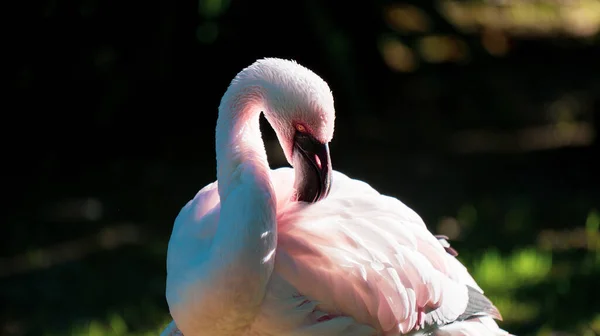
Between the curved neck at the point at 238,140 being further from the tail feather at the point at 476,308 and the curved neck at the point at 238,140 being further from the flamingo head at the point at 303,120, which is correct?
the tail feather at the point at 476,308

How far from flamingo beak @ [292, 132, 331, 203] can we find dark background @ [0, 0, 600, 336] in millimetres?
2225

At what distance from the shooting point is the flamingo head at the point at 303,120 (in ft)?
10.2

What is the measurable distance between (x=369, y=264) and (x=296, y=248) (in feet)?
0.90

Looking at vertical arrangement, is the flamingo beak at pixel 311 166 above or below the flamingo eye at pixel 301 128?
below

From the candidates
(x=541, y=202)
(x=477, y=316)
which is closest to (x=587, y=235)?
(x=541, y=202)

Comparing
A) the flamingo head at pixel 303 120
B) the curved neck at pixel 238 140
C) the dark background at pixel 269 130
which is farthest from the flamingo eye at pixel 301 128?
the dark background at pixel 269 130

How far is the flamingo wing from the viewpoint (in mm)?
3338

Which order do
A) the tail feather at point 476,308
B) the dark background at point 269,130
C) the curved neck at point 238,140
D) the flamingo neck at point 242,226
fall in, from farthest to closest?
the dark background at point 269,130, the tail feather at point 476,308, the curved neck at point 238,140, the flamingo neck at point 242,226

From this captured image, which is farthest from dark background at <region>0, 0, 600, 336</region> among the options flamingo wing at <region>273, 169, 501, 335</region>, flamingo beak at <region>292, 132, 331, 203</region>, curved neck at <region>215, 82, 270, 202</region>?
flamingo beak at <region>292, 132, 331, 203</region>

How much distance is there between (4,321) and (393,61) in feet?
14.1

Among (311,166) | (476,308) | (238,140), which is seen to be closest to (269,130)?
(476,308)

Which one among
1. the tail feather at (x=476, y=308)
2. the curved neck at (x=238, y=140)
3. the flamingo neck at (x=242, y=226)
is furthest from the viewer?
the tail feather at (x=476, y=308)

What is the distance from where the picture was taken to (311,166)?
3.16 meters

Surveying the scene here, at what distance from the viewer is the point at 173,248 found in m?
3.36
